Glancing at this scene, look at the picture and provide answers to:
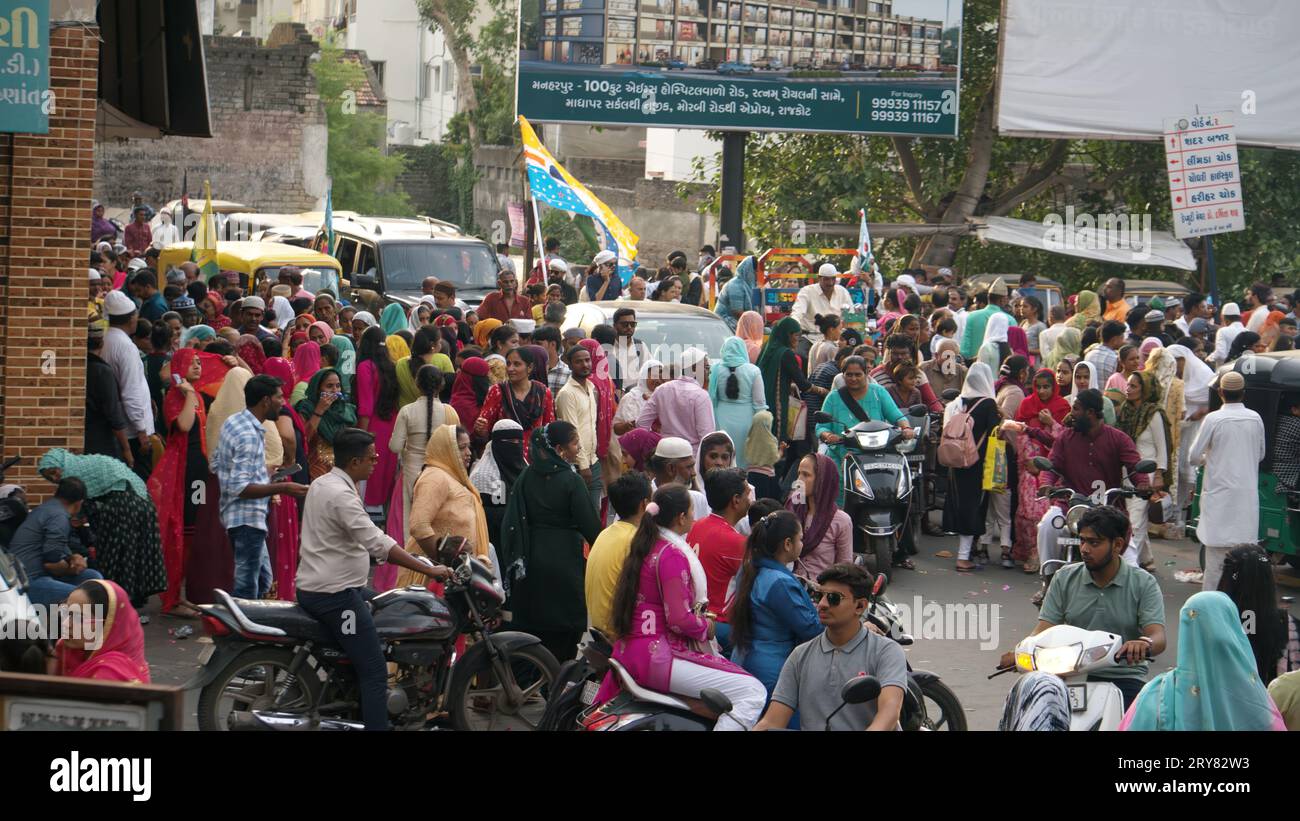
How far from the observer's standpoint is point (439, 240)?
20.9 m

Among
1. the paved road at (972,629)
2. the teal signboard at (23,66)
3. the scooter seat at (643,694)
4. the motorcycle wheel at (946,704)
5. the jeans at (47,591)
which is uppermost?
the teal signboard at (23,66)

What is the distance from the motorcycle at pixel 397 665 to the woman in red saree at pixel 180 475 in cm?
269

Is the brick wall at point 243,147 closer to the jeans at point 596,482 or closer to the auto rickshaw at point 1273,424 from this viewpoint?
the jeans at point 596,482

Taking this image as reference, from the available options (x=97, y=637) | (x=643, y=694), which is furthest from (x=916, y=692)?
(x=97, y=637)

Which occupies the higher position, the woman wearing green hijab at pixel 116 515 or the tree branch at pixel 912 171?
the tree branch at pixel 912 171

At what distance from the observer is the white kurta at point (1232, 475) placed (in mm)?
10898

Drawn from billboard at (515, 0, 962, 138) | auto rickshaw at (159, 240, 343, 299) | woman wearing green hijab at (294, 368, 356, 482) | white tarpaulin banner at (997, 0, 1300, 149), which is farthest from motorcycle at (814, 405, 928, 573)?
white tarpaulin banner at (997, 0, 1300, 149)

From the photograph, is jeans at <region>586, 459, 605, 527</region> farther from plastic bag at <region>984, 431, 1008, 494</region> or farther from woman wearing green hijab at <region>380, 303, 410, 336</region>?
woman wearing green hijab at <region>380, 303, 410, 336</region>

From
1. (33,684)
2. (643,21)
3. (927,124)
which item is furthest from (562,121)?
(33,684)

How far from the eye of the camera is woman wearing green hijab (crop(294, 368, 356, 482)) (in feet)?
36.5

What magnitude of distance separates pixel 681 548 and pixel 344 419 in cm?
483

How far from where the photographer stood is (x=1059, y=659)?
6.73 meters

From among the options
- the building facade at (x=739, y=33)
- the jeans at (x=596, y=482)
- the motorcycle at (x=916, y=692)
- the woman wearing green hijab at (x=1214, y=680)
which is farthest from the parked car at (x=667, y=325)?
the building facade at (x=739, y=33)

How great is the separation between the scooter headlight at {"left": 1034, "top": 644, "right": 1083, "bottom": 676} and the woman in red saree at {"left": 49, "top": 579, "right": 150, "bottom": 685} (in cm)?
372
